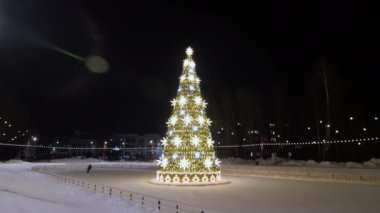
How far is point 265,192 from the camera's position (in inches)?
910

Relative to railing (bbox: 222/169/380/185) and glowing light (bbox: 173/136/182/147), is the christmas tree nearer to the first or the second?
glowing light (bbox: 173/136/182/147)

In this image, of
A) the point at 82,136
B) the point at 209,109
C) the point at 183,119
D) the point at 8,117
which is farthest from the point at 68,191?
the point at 82,136

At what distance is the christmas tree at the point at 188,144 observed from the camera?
28.7 m

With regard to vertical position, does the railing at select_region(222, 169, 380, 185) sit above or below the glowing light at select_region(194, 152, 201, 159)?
below

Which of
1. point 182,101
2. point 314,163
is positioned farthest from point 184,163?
point 314,163

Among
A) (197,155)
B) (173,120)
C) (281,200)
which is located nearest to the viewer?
(281,200)

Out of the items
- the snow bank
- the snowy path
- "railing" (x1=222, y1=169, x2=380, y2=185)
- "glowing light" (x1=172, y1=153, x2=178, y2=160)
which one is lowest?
the snowy path

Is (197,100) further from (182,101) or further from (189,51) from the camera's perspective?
(189,51)

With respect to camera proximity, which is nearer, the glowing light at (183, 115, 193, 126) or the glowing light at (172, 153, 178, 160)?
the glowing light at (172, 153, 178, 160)

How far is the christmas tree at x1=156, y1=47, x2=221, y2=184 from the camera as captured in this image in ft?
94.1

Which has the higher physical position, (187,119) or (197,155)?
(187,119)

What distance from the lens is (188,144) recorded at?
95.2ft

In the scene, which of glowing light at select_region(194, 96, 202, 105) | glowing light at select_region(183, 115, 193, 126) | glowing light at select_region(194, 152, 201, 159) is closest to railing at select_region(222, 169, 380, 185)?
glowing light at select_region(194, 152, 201, 159)

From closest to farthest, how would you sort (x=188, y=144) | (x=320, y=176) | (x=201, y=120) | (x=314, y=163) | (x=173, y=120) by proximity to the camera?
(x=188, y=144) < (x=201, y=120) < (x=173, y=120) < (x=320, y=176) < (x=314, y=163)
